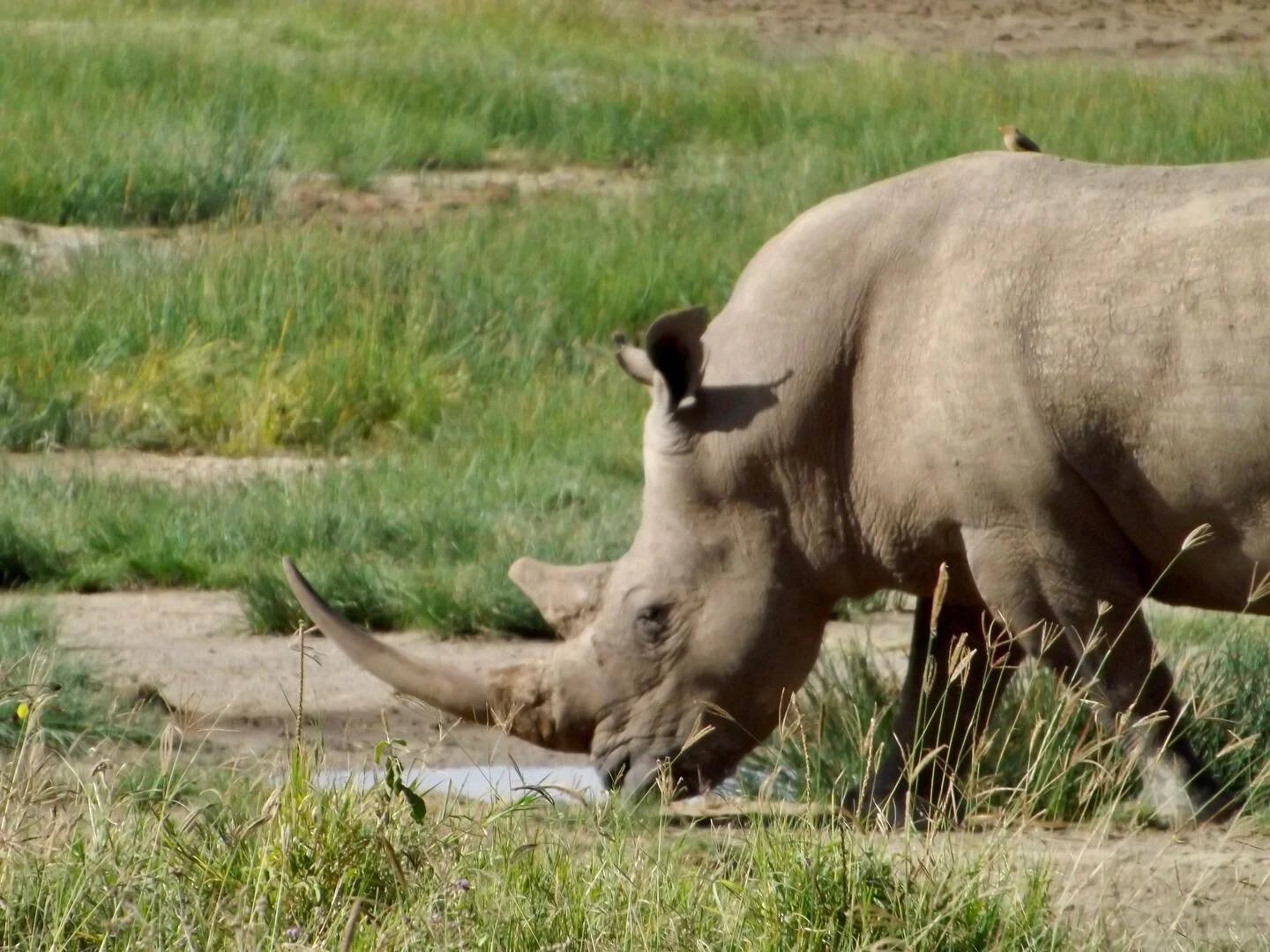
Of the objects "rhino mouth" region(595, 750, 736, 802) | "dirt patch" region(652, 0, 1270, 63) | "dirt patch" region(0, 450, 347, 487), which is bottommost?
"dirt patch" region(652, 0, 1270, 63)

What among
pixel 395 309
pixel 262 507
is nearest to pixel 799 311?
pixel 262 507

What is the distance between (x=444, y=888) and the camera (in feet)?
13.9

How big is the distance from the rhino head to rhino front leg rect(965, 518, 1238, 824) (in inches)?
23.4

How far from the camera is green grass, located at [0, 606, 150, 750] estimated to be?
5641mm

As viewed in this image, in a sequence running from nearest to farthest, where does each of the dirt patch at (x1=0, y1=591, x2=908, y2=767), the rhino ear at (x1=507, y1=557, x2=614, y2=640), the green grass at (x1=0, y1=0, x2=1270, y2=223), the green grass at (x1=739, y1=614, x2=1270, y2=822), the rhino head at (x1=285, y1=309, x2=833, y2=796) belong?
the green grass at (x1=739, y1=614, x2=1270, y2=822), the rhino head at (x1=285, y1=309, x2=833, y2=796), the rhino ear at (x1=507, y1=557, x2=614, y2=640), the dirt patch at (x1=0, y1=591, x2=908, y2=767), the green grass at (x1=0, y1=0, x2=1270, y2=223)

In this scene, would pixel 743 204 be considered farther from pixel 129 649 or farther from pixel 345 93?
pixel 129 649

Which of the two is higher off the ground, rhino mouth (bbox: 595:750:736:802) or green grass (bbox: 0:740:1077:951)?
green grass (bbox: 0:740:1077:951)

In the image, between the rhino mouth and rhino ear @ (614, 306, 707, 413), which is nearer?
rhino ear @ (614, 306, 707, 413)

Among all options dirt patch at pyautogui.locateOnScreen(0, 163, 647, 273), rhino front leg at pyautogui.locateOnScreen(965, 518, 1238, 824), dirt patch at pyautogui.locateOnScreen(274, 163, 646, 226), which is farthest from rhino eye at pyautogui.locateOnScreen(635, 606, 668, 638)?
dirt patch at pyautogui.locateOnScreen(274, 163, 646, 226)

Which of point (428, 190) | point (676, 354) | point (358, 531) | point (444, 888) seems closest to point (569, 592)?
point (676, 354)

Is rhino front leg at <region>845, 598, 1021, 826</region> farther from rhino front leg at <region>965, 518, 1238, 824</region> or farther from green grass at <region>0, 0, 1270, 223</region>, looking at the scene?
green grass at <region>0, 0, 1270, 223</region>

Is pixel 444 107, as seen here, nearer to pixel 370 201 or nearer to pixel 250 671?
pixel 370 201

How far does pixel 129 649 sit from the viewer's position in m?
7.50

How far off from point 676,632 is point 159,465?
463 centimetres
